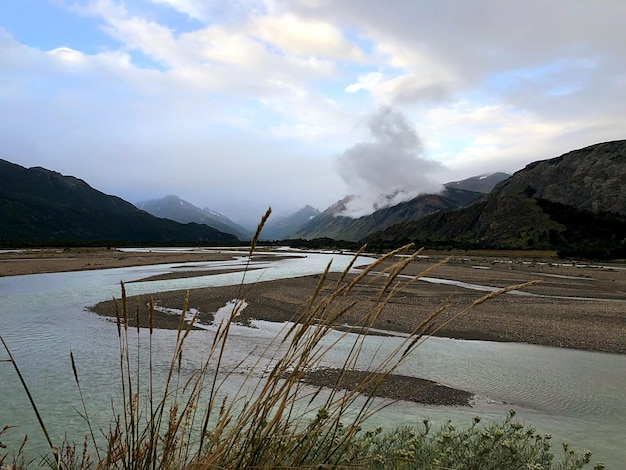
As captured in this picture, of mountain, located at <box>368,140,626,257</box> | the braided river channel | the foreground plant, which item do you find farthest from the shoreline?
mountain, located at <box>368,140,626,257</box>

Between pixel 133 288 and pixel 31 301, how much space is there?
6.70 metres

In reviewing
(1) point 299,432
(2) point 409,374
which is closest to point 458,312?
(2) point 409,374

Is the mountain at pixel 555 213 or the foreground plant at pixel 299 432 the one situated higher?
the mountain at pixel 555 213

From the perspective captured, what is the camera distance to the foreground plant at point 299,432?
228 centimetres

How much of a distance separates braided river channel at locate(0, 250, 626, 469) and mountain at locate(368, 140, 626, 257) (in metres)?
73.5

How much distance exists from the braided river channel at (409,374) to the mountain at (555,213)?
2894 inches

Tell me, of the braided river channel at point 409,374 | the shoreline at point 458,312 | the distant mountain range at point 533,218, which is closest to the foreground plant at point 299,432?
the braided river channel at point 409,374

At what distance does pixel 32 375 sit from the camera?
10961 mm

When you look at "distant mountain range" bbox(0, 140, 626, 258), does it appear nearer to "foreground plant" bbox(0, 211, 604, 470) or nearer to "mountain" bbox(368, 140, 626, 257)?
"mountain" bbox(368, 140, 626, 257)

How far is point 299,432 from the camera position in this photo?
6133 mm

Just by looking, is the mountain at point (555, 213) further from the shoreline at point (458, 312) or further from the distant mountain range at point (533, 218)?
the shoreline at point (458, 312)

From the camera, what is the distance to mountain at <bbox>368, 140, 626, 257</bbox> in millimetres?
98900

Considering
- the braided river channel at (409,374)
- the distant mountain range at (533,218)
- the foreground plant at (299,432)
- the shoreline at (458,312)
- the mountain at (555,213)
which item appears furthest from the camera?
the distant mountain range at (533,218)

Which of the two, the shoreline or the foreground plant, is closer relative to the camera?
the foreground plant
